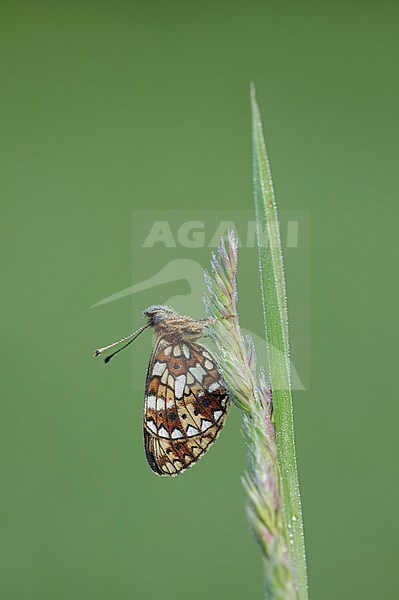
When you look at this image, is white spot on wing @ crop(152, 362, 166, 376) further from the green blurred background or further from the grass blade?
the green blurred background

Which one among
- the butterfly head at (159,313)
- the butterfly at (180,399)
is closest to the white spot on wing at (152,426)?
the butterfly at (180,399)

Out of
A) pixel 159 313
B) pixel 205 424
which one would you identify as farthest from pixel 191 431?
pixel 159 313

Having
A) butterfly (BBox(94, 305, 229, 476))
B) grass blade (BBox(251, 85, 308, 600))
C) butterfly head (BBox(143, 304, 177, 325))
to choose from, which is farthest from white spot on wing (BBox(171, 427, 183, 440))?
grass blade (BBox(251, 85, 308, 600))

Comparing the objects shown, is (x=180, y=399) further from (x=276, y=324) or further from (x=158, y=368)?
(x=276, y=324)

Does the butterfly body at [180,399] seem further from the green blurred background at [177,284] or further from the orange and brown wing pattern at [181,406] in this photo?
the green blurred background at [177,284]

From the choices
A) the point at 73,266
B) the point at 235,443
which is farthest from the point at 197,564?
the point at 73,266

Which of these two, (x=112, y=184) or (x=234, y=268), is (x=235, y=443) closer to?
(x=112, y=184)
